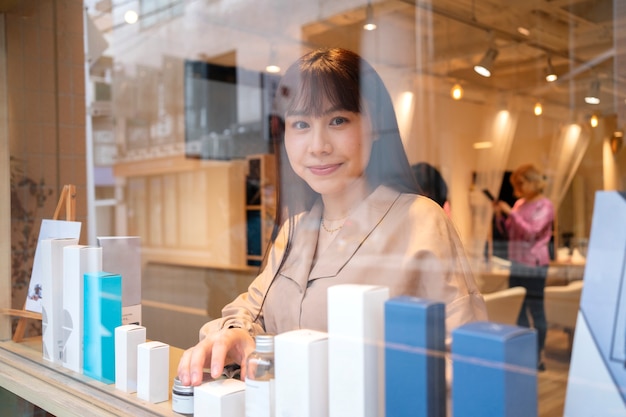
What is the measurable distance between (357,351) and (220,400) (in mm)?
307

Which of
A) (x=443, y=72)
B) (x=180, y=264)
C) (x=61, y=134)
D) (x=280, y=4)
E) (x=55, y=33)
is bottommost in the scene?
(x=180, y=264)

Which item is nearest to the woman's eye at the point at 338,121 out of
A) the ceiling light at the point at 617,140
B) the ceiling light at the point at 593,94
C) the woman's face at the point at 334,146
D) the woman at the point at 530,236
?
the woman's face at the point at 334,146

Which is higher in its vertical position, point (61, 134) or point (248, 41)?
point (248, 41)

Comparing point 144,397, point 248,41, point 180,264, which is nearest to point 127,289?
point 144,397

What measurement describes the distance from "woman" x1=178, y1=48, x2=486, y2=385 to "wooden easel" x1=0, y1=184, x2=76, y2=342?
0.71m

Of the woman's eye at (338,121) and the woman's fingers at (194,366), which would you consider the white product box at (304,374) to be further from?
the woman's eye at (338,121)

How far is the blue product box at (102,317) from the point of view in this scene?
4.54 ft

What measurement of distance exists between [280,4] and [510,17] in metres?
2.23

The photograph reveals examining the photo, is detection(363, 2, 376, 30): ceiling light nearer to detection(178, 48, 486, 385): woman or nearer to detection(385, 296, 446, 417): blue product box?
detection(178, 48, 486, 385): woman

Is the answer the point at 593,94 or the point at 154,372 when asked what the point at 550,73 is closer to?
the point at 593,94

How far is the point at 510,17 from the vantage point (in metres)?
5.63

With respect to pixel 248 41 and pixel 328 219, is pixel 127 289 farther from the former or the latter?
pixel 248 41

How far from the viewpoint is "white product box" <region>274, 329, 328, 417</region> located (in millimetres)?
848

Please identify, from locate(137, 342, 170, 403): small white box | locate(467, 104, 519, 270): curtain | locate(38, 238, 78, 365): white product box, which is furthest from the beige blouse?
locate(467, 104, 519, 270): curtain
